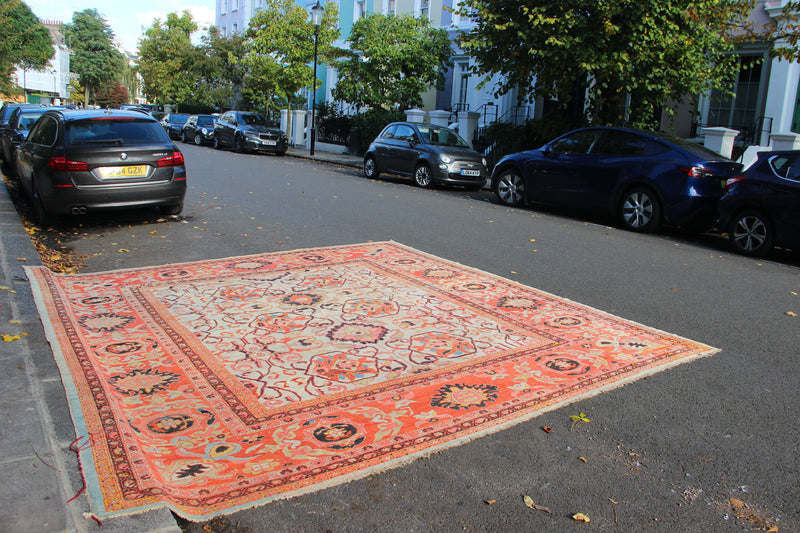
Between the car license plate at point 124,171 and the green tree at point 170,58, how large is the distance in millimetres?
38355

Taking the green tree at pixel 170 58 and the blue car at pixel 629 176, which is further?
the green tree at pixel 170 58

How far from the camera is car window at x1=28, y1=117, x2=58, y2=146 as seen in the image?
9.63m

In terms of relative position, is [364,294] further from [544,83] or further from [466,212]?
[544,83]

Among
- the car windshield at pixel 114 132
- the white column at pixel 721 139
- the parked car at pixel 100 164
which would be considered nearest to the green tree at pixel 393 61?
the white column at pixel 721 139

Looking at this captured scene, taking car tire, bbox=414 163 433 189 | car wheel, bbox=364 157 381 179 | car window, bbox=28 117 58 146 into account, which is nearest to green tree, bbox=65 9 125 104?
car wheel, bbox=364 157 381 179

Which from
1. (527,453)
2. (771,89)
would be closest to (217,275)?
(527,453)

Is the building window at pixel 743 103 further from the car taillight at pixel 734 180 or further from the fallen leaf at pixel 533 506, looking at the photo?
the fallen leaf at pixel 533 506

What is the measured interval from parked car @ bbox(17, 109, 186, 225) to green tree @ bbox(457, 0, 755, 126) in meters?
8.82

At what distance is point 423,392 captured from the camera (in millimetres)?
4348

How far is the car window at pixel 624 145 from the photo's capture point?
11.8 m

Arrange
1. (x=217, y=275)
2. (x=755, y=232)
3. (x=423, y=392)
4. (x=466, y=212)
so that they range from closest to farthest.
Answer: (x=423, y=392) → (x=217, y=275) → (x=755, y=232) → (x=466, y=212)

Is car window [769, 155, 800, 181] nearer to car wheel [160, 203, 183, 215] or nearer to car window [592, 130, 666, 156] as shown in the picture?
car window [592, 130, 666, 156]

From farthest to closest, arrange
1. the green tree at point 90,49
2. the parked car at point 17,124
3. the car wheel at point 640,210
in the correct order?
the green tree at point 90,49 < the parked car at point 17,124 < the car wheel at point 640,210

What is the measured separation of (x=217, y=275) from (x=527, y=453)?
4.46 meters
